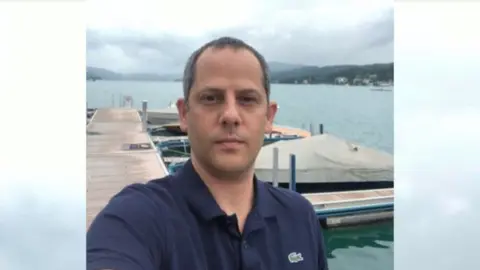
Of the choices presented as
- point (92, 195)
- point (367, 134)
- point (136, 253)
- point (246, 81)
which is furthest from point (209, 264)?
point (367, 134)

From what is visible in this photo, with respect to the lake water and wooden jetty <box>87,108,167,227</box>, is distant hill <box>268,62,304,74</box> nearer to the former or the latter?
the lake water

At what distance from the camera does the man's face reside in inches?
45.9

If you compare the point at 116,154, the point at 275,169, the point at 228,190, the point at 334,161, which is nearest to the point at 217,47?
the point at 228,190

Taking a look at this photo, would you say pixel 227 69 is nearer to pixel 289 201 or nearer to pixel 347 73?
pixel 289 201

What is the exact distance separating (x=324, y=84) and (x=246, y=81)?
67 centimetres

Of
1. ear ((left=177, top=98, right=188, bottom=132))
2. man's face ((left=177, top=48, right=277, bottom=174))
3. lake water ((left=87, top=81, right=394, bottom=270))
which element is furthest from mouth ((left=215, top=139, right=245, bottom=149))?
lake water ((left=87, top=81, right=394, bottom=270))

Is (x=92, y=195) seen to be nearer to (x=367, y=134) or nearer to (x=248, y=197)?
(x=248, y=197)

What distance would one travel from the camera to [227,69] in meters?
1.16

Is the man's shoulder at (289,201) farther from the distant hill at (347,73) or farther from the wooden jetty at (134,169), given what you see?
the distant hill at (347,73)

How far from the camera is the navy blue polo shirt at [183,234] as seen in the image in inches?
42.9

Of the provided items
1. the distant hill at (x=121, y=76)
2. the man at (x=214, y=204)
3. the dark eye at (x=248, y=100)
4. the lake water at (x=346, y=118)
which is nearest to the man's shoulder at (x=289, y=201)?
the man at (x=214, y=204)

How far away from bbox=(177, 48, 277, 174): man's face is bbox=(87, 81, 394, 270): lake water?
45 centimetres

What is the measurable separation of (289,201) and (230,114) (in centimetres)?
29

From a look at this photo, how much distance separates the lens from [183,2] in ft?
5.33
